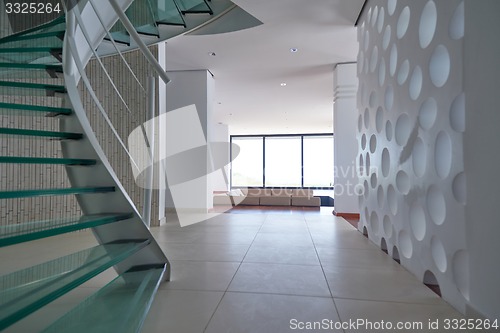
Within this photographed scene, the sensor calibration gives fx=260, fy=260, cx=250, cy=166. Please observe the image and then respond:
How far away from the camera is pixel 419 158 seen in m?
1.98

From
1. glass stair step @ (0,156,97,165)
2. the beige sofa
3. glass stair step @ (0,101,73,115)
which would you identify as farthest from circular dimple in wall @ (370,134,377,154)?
the beige sofa

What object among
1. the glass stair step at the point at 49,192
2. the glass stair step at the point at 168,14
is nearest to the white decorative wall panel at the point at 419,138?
the glass stair step at the point at 49,192

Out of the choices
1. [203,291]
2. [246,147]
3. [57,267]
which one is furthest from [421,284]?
[246,147]

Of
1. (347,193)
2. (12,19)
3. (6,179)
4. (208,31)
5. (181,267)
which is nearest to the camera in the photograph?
(181,267)

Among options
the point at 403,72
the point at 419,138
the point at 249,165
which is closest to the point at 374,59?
the point at 403,72

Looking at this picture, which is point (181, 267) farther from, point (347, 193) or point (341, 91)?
point (341, 91)

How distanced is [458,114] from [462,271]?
0.91 m

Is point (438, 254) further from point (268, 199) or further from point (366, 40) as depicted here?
point (268, 199)

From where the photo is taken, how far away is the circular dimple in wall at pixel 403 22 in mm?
2256

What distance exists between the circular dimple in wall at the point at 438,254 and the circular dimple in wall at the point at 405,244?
370 mm

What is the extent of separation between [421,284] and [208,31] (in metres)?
4.26

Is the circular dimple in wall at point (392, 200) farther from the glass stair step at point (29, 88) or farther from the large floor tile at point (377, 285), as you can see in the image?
the glass stair step at point (29, 88)

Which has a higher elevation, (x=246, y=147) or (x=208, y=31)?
(x=208, y=31)

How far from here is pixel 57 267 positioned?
133 centimetres
